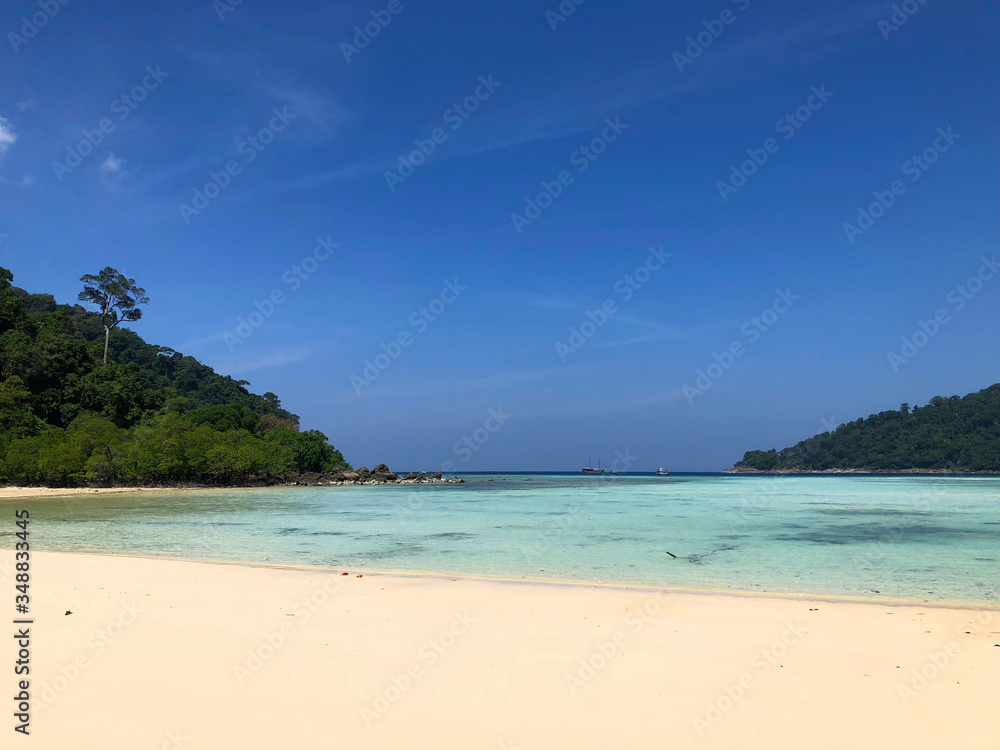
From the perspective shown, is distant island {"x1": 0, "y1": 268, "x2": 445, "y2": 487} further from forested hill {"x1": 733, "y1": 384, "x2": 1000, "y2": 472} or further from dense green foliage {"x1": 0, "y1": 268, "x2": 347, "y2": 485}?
forested hill {"x1": 733, "y1": 384, "x2": 1000, "y2": 472}

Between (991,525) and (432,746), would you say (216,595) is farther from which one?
(991,525)

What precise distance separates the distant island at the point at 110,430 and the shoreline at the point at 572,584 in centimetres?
3562

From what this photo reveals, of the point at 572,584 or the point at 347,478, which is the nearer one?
the point at 572,584

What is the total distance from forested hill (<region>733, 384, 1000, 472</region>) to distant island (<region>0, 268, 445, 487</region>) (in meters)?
117

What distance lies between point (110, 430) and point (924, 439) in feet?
504

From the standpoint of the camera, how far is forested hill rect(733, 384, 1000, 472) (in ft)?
404

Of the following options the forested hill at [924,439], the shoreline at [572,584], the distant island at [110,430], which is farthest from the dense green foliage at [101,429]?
the forested hill at [924,439]

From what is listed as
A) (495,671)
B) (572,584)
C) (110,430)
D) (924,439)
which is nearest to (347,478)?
(110,430)

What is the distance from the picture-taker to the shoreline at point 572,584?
28.3 ft

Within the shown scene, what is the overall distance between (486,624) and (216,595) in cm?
416

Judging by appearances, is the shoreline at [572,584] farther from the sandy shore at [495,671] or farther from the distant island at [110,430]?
the distant island at [110,430]

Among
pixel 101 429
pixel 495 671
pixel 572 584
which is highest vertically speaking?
pixel 101 429

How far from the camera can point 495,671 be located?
513 cm

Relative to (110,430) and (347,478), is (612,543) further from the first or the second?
(347,478)
